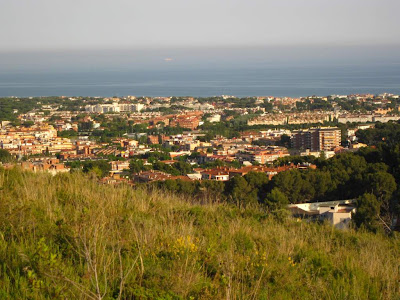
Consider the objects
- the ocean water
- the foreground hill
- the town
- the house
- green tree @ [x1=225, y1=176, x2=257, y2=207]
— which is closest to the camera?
the foreground hill

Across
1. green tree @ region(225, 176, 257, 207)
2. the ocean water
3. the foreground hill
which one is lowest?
the ocean water

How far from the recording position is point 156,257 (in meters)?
2.42

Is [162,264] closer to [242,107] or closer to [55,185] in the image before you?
[55,185]

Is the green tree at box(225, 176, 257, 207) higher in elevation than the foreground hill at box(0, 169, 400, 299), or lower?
lower

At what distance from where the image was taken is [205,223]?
11.7 ft

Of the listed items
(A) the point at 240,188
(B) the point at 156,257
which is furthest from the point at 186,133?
(B) the point at 156,257

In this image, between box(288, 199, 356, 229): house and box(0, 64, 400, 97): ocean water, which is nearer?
box(288, 199, 356, 229): house

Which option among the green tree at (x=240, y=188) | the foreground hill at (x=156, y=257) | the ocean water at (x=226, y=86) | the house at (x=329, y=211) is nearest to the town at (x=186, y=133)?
the green tree at (x=240, y=188)

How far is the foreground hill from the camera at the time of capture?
2061 millimetres

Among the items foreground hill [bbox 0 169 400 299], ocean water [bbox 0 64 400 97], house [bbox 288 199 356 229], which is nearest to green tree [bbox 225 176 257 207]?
house [bbox 288 199 356 229]

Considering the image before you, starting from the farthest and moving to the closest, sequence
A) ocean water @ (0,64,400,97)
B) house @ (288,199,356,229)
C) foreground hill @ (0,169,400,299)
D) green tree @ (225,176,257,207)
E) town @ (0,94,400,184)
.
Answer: ocean water @ (0,64,400,97), town @ (0,94,400,184), green tree @ (225,176,257,207), house @ (288,199,356,229), foreground hill @ (0,169,400,299)

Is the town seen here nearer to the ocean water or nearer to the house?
the house

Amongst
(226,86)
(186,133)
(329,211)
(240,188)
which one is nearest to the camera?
(329,211)

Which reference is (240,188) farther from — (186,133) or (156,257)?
(186,133)
